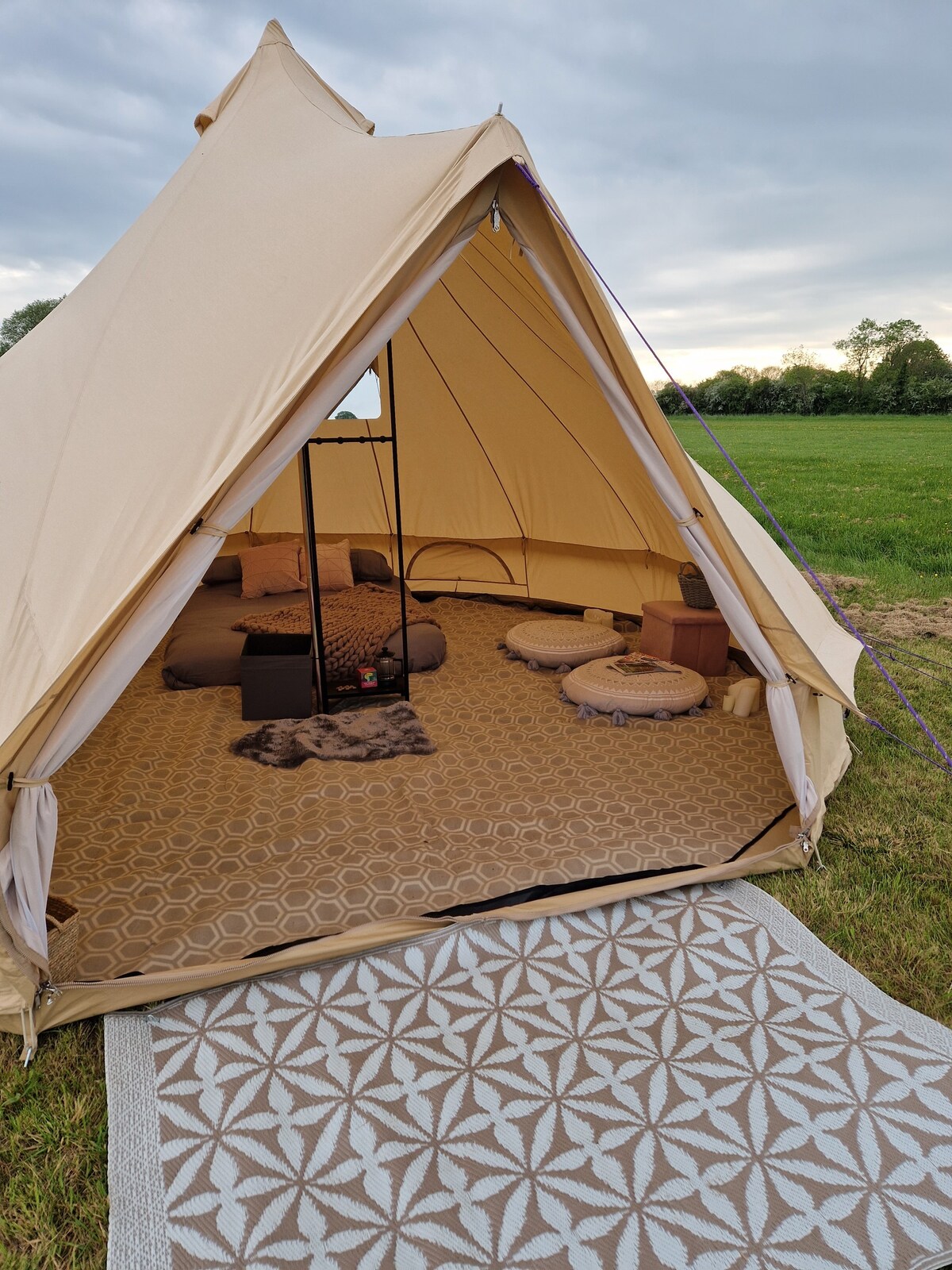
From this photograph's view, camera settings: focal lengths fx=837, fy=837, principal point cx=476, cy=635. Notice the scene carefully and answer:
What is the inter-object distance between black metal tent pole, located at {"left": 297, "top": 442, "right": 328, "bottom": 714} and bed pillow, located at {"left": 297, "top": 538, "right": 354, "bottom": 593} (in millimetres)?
1427

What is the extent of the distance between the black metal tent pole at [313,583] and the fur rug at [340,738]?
0.63 feet

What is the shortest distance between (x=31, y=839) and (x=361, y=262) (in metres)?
1.91

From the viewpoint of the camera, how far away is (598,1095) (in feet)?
6.60

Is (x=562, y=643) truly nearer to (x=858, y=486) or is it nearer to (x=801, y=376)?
(x=858, y=486)

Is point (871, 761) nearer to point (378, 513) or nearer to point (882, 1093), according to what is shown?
point (882, 1093)

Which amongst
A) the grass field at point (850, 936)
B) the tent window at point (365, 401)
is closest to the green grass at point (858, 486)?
the grass field at point (850, 936)

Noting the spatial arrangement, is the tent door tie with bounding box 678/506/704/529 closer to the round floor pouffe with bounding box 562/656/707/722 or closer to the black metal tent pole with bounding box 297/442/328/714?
the round floor pouffe with bounding box 562/656/707/722

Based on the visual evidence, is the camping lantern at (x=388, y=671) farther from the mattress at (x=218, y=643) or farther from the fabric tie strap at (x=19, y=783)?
the fabric tie strap at (x=19, y=783)

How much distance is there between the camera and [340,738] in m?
4.05

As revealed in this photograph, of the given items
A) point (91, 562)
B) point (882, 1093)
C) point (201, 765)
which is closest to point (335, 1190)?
point (882, 1093)

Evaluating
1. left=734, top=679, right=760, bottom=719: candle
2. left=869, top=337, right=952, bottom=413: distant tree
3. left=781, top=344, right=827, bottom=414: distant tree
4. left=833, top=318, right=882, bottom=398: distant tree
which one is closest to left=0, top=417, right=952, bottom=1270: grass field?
left=734, top=679, right=760, bottom=719: candle

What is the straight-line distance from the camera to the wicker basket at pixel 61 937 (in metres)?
2.22

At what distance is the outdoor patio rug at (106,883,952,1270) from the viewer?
5.48 ft

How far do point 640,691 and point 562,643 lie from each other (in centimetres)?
87
